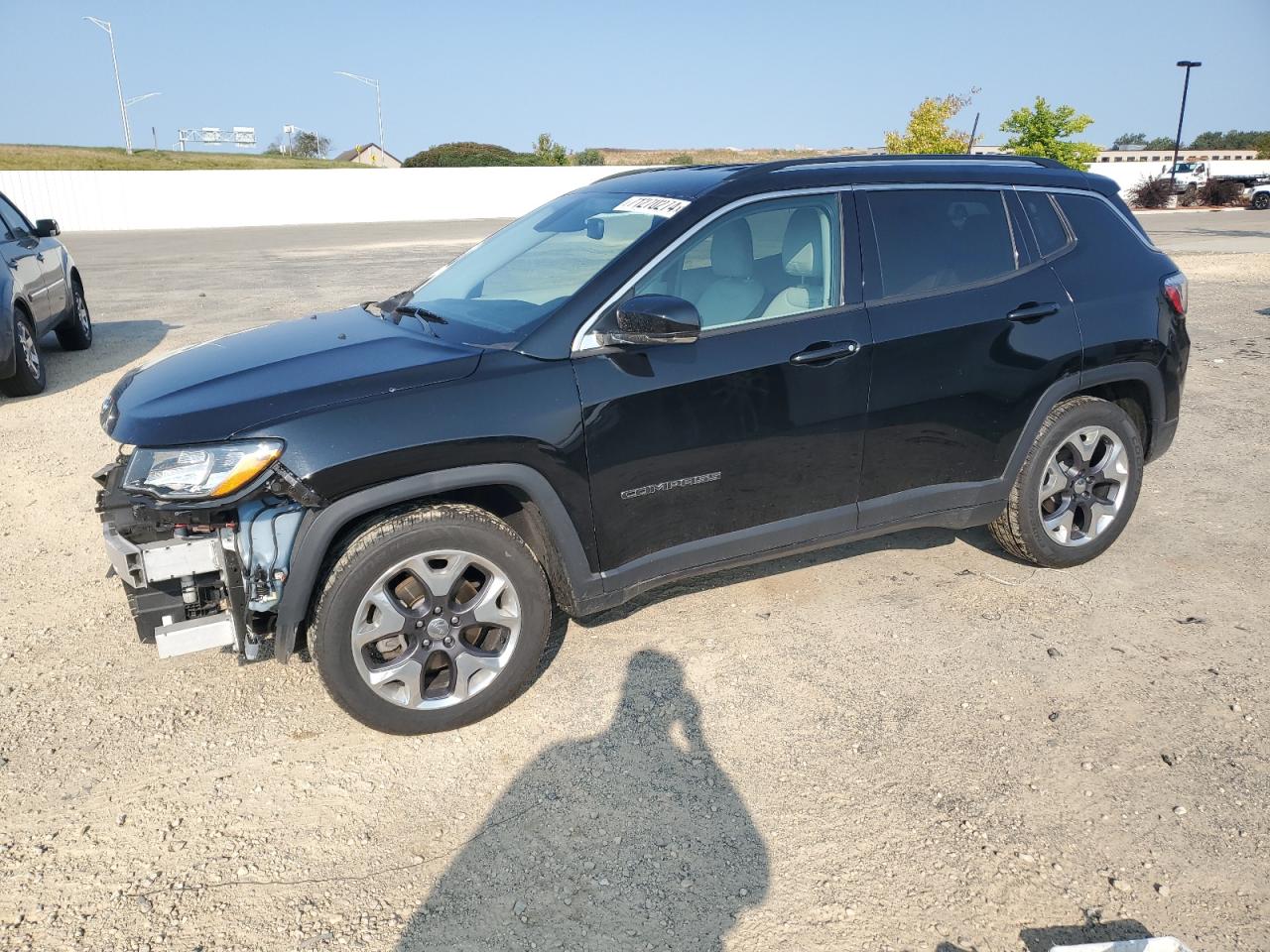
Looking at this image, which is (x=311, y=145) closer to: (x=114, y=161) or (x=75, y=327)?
(x=114, y=161)

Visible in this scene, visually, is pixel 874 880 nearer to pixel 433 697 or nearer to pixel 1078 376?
pixel 433 697

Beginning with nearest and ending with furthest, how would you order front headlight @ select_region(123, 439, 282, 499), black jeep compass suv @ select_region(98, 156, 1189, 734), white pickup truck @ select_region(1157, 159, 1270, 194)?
front headlight @ select_region(123, 439, 282, 499) → black jeep compass suv @ select_region(98, 156, 1189, 734) → white pickup truck @ select_region(1157, 159, 1270, 194)

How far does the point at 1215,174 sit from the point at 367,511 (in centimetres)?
5185

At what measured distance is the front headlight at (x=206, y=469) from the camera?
2988mm

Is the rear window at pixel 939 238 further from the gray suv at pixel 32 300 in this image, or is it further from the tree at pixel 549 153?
the tree at pixel 549 153

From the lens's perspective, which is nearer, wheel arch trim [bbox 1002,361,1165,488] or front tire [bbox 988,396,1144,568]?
wheel arch trim [bbox 1002,361,1165,488]

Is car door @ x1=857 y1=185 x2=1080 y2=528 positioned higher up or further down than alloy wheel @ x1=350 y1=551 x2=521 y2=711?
higher up

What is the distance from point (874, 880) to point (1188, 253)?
62.4 feet

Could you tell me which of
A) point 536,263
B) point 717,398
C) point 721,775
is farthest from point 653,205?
point 721,775

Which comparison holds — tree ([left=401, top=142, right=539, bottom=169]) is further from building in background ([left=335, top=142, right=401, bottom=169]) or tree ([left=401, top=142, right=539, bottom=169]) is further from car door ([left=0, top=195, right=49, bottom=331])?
car door ([left=0, top=195, right=49, bottom=331])

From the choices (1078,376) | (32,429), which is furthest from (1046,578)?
(32,429)

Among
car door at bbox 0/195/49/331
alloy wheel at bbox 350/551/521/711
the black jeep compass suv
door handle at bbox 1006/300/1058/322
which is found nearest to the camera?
the black jeep compass suv

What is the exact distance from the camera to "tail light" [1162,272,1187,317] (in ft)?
14.9

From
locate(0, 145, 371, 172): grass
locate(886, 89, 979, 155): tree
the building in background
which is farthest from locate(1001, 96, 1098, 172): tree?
the building in background
